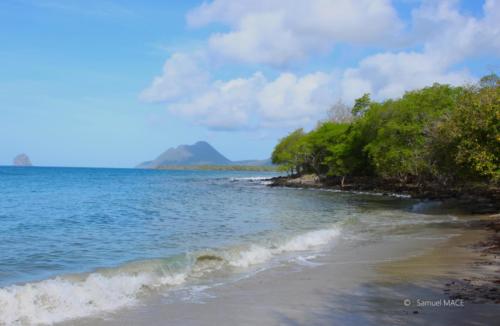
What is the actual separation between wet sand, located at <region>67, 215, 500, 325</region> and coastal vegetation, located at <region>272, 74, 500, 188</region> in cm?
1079

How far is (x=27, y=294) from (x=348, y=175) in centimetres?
6432

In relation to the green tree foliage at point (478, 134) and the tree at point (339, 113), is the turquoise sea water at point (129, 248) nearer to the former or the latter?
the green tree foliage at point (478, 134)

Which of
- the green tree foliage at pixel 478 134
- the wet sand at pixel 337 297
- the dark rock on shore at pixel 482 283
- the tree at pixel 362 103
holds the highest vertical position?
the tree at pixel 362 103

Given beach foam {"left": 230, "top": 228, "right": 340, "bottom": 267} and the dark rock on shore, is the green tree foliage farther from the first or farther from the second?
the dark rock on shore

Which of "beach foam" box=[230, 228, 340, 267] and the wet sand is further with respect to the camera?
"beach foam" box=[230, 228, 340, 267]

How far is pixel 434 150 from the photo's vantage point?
94.0 feet

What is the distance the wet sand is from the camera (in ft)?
23.9

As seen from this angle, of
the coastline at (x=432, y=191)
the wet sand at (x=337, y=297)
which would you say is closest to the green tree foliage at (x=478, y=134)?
the coastline at (x=432, y=191)

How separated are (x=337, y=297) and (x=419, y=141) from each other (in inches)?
1459

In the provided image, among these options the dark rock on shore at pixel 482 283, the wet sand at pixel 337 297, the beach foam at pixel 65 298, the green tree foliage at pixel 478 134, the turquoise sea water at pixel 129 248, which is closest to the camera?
the wet sand at pixel 337 297

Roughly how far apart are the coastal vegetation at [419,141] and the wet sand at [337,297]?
35.4ft

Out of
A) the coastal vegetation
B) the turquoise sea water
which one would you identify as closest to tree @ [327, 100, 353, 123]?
the coastal vegetation

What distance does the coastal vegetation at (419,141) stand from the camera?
2248 centimetres

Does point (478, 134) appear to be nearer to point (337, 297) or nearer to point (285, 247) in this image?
point (285, 247)
